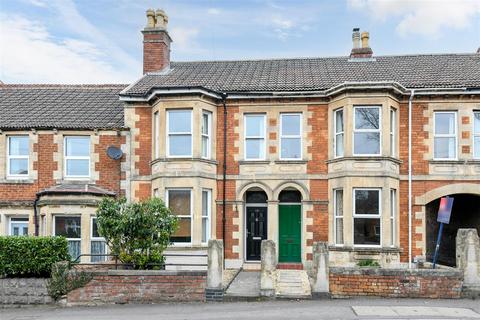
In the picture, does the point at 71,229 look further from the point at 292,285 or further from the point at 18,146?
the point at 292,285

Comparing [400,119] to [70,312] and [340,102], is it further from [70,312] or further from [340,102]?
[70,312]

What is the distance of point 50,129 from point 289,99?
912 centimetres

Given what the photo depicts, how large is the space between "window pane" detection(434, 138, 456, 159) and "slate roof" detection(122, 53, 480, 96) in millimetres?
1965

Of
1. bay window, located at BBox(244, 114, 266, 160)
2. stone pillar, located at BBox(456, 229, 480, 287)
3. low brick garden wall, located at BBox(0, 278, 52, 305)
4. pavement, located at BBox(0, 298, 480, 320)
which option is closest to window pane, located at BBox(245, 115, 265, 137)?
bay window, located at BBox(244, 114, 266, 160)

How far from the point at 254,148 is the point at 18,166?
359 inches

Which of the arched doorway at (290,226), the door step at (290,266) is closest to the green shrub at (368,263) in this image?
the door step at (290,266)

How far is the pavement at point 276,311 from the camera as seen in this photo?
1148 centimetres

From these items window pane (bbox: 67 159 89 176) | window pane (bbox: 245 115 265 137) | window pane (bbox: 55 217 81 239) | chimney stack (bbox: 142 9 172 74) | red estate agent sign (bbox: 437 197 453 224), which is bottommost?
window pane (bbox: 55 217 81 239)

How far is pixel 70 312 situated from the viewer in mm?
12828

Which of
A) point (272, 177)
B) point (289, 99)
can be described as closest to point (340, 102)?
point (289, 99)

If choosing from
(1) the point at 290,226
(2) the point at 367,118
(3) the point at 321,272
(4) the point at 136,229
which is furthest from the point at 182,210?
(2) the point at 367,118

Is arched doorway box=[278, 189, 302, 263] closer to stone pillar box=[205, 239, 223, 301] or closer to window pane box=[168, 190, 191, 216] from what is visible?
window pane box=[168, 190, 191, 216]

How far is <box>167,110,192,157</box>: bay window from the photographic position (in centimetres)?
1798

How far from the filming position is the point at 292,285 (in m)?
14.5
